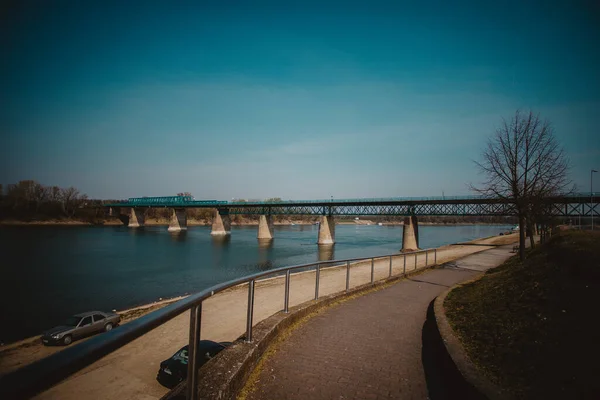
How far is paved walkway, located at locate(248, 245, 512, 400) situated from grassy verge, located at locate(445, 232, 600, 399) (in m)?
1.00

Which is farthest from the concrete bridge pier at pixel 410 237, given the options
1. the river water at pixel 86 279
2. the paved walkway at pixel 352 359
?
the paved walkway at pixel 352 359

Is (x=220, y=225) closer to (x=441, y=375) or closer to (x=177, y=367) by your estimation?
(x=177, y=367)

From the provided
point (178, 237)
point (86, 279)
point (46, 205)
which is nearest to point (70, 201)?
point (46, 205)

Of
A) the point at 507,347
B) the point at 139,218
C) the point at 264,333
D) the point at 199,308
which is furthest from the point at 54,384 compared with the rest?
the point at 139,218

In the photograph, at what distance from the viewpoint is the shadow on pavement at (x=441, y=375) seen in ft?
14.0

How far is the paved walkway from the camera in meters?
4.37

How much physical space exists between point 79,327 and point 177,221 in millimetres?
110447

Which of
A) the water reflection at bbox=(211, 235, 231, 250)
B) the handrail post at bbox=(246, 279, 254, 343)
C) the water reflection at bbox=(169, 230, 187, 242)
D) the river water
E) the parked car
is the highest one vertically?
the handrail post at bbox=(246, 279, 254, 343)

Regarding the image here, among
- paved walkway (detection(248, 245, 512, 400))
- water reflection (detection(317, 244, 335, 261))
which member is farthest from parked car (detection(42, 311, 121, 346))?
water reflection (detection(317, 244, 335, 261))

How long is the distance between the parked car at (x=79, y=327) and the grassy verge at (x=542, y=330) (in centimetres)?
1506

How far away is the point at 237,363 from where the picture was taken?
4203 millimetres

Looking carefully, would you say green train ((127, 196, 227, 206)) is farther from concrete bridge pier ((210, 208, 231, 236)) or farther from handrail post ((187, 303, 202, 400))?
handrail post ((187, 303, 202, 400))

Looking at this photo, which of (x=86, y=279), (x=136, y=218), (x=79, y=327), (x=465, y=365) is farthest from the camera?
(x=136, y=218)

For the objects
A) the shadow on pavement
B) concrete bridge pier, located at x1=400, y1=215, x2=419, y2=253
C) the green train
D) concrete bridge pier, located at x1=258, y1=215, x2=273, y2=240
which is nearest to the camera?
the shadow on pavement
